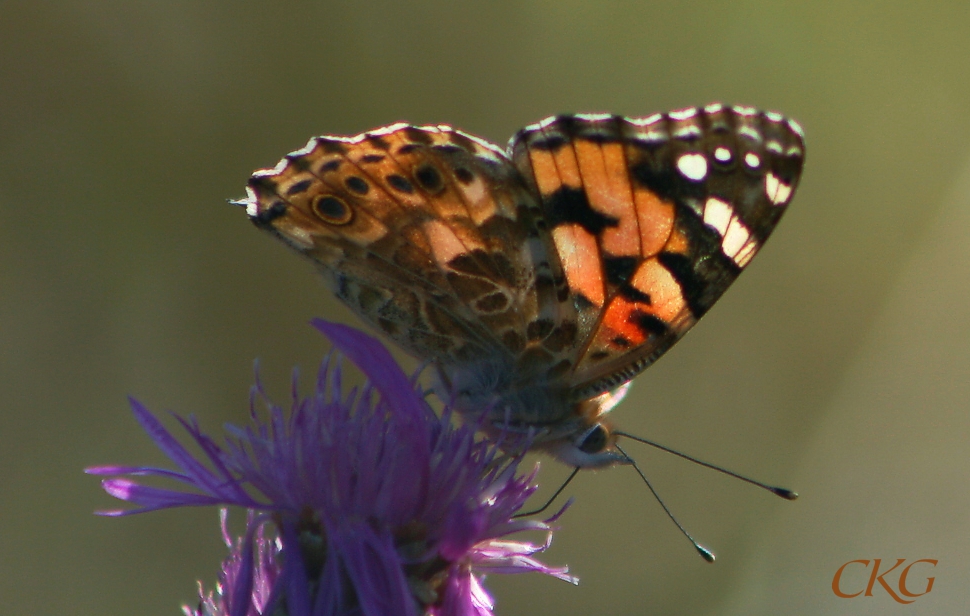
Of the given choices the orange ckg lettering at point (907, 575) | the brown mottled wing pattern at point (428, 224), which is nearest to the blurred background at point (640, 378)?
the orange ckg lettering at point (907, 575)

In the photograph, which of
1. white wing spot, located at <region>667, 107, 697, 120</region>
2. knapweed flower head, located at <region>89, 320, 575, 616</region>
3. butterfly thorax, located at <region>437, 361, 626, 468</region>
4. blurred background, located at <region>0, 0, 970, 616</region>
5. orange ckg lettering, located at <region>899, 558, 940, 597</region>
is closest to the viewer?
knapweed flower head, located at <region>89, 320, 575, 616</region>

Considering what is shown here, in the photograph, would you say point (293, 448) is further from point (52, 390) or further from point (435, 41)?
point (435, 41)

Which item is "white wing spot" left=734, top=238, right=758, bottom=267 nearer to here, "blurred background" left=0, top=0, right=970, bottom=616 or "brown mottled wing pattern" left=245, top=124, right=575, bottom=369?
"brown mottled wing pattern" left=245, top=124, right=575, bottom=369

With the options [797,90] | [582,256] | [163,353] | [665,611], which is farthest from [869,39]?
[163,353]

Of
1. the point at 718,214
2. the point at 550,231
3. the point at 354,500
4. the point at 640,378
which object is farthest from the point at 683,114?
the point at 640,378

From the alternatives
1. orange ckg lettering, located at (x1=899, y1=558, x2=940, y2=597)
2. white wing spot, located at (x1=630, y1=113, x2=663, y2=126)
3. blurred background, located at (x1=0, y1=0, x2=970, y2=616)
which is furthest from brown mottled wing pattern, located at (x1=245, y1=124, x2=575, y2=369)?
orange ckg lettering, located at (x1=899, y1=558, x2=940, y2=597)

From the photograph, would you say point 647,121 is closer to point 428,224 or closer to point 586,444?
point 428,224

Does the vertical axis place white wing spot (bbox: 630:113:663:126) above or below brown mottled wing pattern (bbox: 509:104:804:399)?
above
